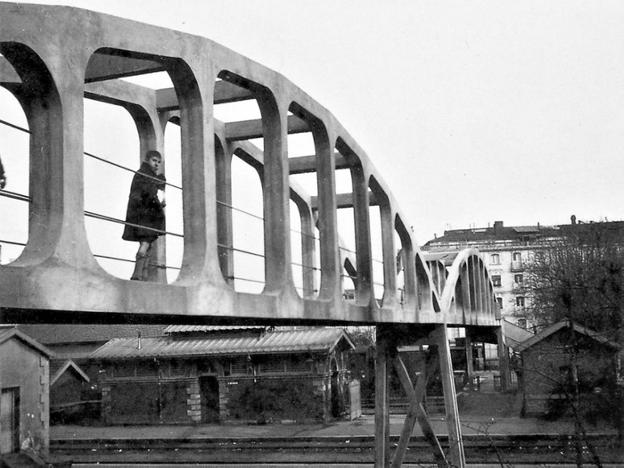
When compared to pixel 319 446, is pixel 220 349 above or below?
above

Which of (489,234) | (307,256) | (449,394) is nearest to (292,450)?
(449,394)

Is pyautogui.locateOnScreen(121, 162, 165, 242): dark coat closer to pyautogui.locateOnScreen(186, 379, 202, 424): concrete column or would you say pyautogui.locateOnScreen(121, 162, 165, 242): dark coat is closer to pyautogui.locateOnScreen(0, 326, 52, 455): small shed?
pyautogui.locateOnScreen(0, 326, 52, 455): small shed

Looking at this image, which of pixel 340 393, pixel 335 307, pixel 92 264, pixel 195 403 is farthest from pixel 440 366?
pixel 195 403

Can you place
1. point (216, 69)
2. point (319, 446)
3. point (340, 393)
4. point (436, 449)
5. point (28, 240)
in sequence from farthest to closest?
point (340, 393), point (319, 446), point (436, 449), point (216, 69), point (28, 240)

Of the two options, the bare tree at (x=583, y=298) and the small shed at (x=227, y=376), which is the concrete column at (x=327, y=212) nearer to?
the bare tree at (x=583, y=298)

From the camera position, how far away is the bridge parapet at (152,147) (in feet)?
13.2

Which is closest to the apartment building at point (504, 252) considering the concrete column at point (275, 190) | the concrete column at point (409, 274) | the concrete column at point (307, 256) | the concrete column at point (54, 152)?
the concrete column at point (409, 274)

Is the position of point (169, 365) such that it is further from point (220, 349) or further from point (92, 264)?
point (92, 264)

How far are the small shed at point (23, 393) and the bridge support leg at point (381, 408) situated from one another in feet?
41.3

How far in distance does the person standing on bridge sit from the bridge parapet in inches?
18.5

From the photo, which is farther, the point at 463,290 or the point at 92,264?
the point at 463,290

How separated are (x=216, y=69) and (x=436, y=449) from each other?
11074 millimetres

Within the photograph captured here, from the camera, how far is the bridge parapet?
13.2ft

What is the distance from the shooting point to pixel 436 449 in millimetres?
14812
